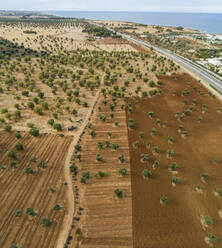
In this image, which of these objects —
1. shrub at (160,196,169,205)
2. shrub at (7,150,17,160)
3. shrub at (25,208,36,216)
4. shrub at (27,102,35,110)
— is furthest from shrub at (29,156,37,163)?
shrub at (160,196,169,205)

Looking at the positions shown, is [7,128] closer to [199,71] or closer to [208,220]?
[208,220]

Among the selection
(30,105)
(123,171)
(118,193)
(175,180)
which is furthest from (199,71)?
(118,193)

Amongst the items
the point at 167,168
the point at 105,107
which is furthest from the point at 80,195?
the point at 105,107

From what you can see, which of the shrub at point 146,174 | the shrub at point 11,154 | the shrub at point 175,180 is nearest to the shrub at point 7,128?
the shrub at point 11,154

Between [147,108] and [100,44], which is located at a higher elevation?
[100,44]

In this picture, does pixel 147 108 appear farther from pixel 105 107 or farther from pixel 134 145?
pixel 134 145

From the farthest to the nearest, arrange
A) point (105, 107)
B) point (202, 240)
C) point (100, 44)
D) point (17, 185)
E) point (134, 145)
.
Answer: point (100, 44)
point (105, 107)
point (134, 145)
point (17, 185)
point (202, 240)

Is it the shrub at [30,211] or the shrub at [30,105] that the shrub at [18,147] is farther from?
the shrub at [30,105]
